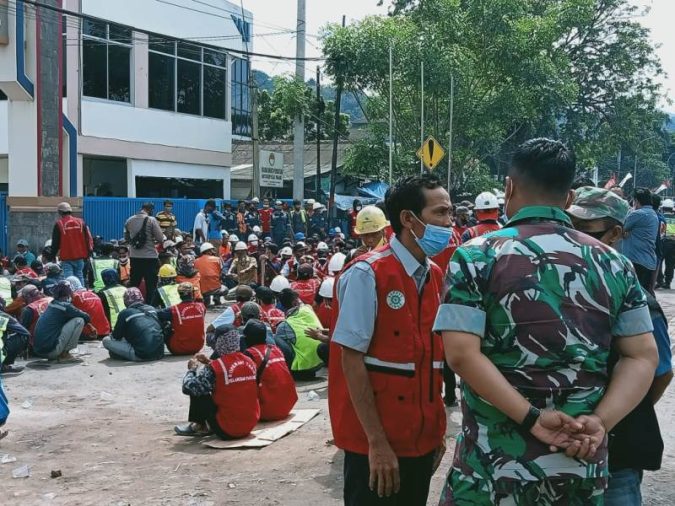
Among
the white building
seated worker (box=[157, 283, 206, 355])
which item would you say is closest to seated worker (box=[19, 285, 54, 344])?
seated worker (box=[157, 283, 206, 355])

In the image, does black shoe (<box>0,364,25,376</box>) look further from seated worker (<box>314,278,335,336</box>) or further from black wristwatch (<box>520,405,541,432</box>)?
black wristwatch (<box>520,405,541,432</box>)

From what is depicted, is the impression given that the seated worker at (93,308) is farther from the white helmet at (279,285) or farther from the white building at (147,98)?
the white building at (147,98)

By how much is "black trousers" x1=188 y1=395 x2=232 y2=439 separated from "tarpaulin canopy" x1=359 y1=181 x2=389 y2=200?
25.9 m

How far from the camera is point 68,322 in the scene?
→ 9.78m

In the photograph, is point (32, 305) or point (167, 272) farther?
point (167, 272)

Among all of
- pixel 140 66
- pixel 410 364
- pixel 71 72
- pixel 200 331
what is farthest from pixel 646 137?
pixel 410 364

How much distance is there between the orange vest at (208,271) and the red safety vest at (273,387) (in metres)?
6.96

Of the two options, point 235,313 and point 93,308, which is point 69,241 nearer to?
point 93,308

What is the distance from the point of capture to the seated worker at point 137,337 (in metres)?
9.91

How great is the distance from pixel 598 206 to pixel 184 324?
768cm

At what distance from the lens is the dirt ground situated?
5.33 meters

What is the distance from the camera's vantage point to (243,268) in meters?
14.5

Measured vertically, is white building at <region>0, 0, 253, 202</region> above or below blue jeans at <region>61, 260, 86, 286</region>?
above

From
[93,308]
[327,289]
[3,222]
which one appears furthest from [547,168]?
[3,222]
